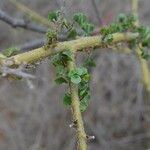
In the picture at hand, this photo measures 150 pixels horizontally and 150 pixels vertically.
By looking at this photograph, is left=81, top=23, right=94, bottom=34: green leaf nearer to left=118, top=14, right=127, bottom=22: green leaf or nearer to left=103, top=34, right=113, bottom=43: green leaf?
left=103, top=34, right=113, bottom=43: green leaf

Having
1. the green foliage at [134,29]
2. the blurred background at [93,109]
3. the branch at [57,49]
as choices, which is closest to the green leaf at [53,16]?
the branch at [57,49]

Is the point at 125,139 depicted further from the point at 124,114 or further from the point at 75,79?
the point at 75,79

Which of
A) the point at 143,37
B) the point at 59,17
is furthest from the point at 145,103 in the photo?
the point at 59,17

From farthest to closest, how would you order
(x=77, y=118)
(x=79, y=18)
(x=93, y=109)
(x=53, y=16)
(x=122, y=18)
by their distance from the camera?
(x=93, y=109) → (x=122, y=18) → (x=79, y=18) → (x=53, y=16) → (x=77, y=118)

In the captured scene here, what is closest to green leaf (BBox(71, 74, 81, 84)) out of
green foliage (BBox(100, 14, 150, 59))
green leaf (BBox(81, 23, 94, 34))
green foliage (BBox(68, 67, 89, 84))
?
green foliage (BBox(68, 67, 89, 84))

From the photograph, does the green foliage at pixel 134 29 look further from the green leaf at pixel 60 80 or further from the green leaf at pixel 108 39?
the green leaf at pixel 60 80

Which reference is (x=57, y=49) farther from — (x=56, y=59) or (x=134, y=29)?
(x=134, y=29)

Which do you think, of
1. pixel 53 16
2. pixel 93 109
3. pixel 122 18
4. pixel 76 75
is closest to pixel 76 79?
pixel 76 75

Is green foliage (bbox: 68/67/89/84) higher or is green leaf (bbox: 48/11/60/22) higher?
green leaf (bbox: 48/11/60/22)
